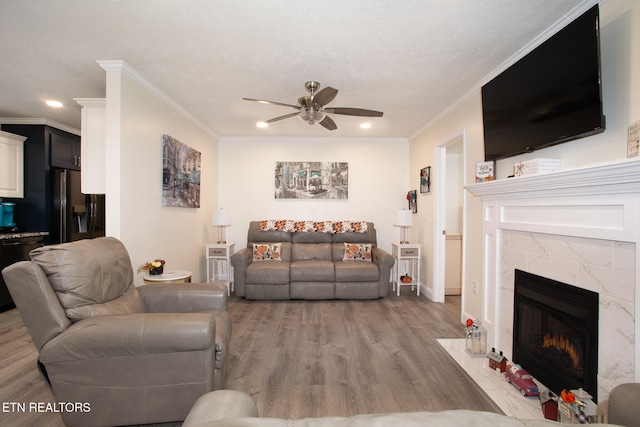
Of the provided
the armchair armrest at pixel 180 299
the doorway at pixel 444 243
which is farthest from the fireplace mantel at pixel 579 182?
the armchair armrest at pixel 180 299

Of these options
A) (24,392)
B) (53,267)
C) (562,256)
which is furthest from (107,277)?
(562,256)

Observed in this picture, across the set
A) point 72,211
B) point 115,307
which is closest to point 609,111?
point 115,307

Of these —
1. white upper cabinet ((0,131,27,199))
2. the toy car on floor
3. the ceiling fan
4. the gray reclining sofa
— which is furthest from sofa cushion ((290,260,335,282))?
white upper cabinet ((0,131,27,199))

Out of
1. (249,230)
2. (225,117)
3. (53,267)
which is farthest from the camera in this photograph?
(249,230)

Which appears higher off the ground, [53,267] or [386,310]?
[53,267]

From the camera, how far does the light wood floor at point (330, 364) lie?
6.02 feet

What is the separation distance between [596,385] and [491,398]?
0.56m

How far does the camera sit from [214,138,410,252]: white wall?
5.02 metres

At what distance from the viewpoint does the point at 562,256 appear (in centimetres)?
180

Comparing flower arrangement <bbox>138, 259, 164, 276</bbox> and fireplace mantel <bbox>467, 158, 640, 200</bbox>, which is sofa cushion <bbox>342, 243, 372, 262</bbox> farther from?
flower arrangement <bbox>138, 259, 164, 276</bbox>

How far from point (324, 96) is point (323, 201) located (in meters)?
2.75

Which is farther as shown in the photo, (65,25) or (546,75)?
(65,25)

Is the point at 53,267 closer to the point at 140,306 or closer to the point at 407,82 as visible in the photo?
the point at 140,306

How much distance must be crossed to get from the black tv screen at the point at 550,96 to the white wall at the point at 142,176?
10.1ft
